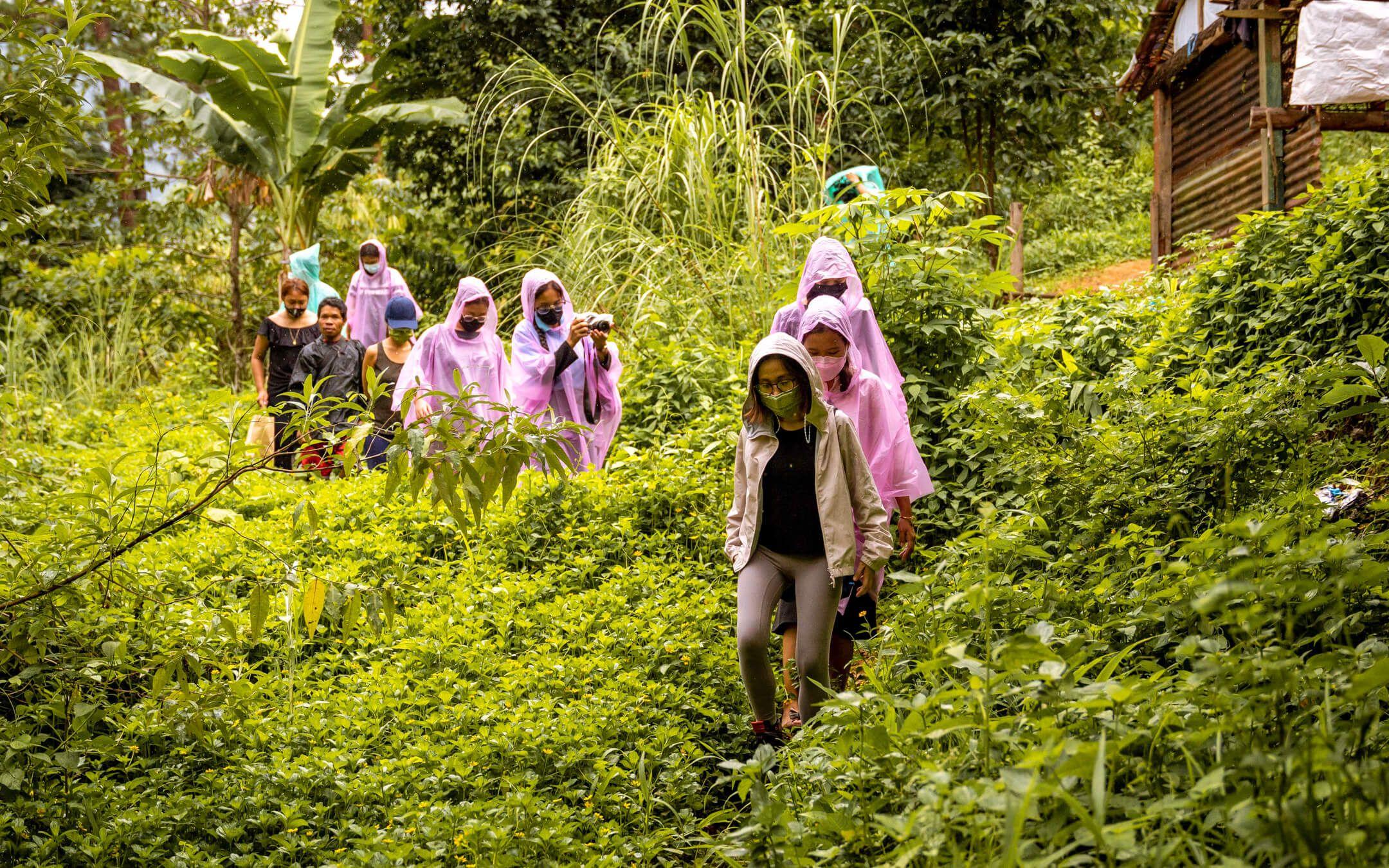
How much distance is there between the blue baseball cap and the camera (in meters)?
8.81

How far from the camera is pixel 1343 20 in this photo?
948cm

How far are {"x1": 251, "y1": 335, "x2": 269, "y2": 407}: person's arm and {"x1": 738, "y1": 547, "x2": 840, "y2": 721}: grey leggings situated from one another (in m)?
5.37

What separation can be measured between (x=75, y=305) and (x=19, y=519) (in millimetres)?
10755

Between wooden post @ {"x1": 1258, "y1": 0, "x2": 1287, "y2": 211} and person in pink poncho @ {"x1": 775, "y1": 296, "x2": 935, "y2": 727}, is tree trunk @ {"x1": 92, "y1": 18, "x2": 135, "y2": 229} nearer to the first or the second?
person in pink poncho @ {"x1": 775, "y1": 296, "x2": 935, "y2": 727}

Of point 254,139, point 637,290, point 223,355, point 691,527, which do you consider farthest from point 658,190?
point 223,355

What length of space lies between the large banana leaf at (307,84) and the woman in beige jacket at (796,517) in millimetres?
10840

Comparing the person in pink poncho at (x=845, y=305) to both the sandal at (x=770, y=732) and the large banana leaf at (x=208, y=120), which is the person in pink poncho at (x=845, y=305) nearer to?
the sandal at (x=770, y=732)

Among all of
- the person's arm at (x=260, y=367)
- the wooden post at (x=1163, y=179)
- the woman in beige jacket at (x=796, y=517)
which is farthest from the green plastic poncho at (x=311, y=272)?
the wooden post at (x=1163, y=179)

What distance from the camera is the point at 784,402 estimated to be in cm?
454

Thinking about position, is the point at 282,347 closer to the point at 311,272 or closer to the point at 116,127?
the point at 311,272

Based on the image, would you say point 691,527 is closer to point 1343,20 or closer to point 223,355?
point 1343,20

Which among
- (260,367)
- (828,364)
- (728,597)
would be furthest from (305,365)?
(828,364)

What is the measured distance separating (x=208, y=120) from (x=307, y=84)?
1.19 m

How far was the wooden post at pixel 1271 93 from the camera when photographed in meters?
9.98
